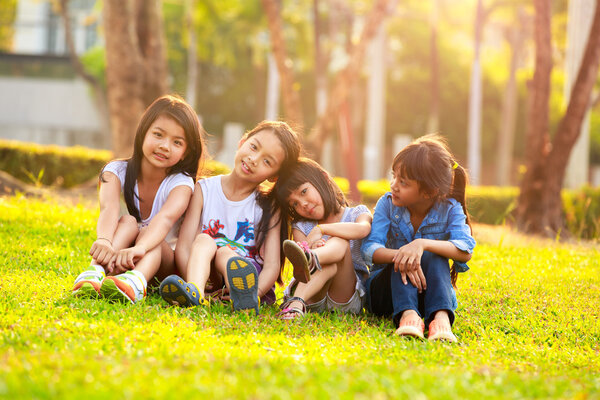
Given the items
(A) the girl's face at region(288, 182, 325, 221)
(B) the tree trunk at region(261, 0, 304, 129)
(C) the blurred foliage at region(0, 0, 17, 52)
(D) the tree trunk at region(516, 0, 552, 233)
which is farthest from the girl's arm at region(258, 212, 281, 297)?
(C) the blurred foliage at region(0, 0, 17, 52)

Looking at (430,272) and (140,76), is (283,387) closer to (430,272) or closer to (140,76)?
(430,272)

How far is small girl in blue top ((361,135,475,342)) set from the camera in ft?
12.5

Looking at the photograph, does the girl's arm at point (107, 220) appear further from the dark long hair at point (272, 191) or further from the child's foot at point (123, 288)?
the dark long hair at point (272, 191)

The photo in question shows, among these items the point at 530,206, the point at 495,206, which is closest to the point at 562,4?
the point at 495,206

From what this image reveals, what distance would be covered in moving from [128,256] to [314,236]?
3.40ft

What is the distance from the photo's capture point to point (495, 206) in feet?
47.8

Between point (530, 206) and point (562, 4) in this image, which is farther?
point (562, 4)

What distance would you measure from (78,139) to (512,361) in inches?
1100

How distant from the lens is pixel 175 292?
3670 mm

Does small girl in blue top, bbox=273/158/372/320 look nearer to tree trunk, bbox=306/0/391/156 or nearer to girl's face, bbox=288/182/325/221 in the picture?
girl's face, bbox=288/182/325/221


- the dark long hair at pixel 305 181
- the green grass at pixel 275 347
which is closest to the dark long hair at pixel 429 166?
the dark long hair at pixel 305 181

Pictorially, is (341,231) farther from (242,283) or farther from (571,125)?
(571,125)

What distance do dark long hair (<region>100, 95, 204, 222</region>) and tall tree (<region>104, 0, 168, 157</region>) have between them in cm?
604

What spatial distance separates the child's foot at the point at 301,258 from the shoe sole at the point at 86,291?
102 cm
